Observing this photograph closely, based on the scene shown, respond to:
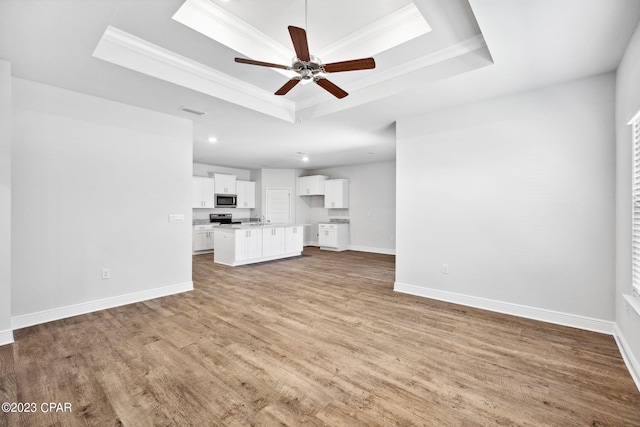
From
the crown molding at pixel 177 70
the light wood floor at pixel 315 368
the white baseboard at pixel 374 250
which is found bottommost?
the light wood floor at pixel 315 368

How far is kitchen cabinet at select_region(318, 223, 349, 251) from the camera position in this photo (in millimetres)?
8633

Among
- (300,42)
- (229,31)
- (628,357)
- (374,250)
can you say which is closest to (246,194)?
(374,250)

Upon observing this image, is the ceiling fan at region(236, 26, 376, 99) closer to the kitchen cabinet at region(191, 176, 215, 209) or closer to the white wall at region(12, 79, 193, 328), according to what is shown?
the white wall at region(12, 79, 193, 328)

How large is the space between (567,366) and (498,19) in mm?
2795

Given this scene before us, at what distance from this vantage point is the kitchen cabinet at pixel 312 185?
942cm

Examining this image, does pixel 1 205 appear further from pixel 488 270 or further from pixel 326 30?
pixel 488 270

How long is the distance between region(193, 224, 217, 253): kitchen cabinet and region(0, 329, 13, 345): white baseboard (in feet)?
17.2

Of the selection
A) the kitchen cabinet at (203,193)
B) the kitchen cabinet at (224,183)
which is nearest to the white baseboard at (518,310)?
the kitchen cabinet at (203,193)

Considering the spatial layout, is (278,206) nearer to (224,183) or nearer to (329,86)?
(224,183)

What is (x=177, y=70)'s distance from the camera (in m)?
3.08

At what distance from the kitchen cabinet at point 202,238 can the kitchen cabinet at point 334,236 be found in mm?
3246

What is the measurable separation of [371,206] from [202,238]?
5.05 metres

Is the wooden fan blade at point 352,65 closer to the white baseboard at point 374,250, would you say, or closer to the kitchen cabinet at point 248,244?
the kitchen cabinet at point 248,244

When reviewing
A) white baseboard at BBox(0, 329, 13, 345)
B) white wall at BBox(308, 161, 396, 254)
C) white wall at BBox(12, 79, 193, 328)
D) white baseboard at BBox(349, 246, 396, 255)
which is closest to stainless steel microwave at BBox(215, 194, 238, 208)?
white wall at BBox(308, 161, 396, 254)
